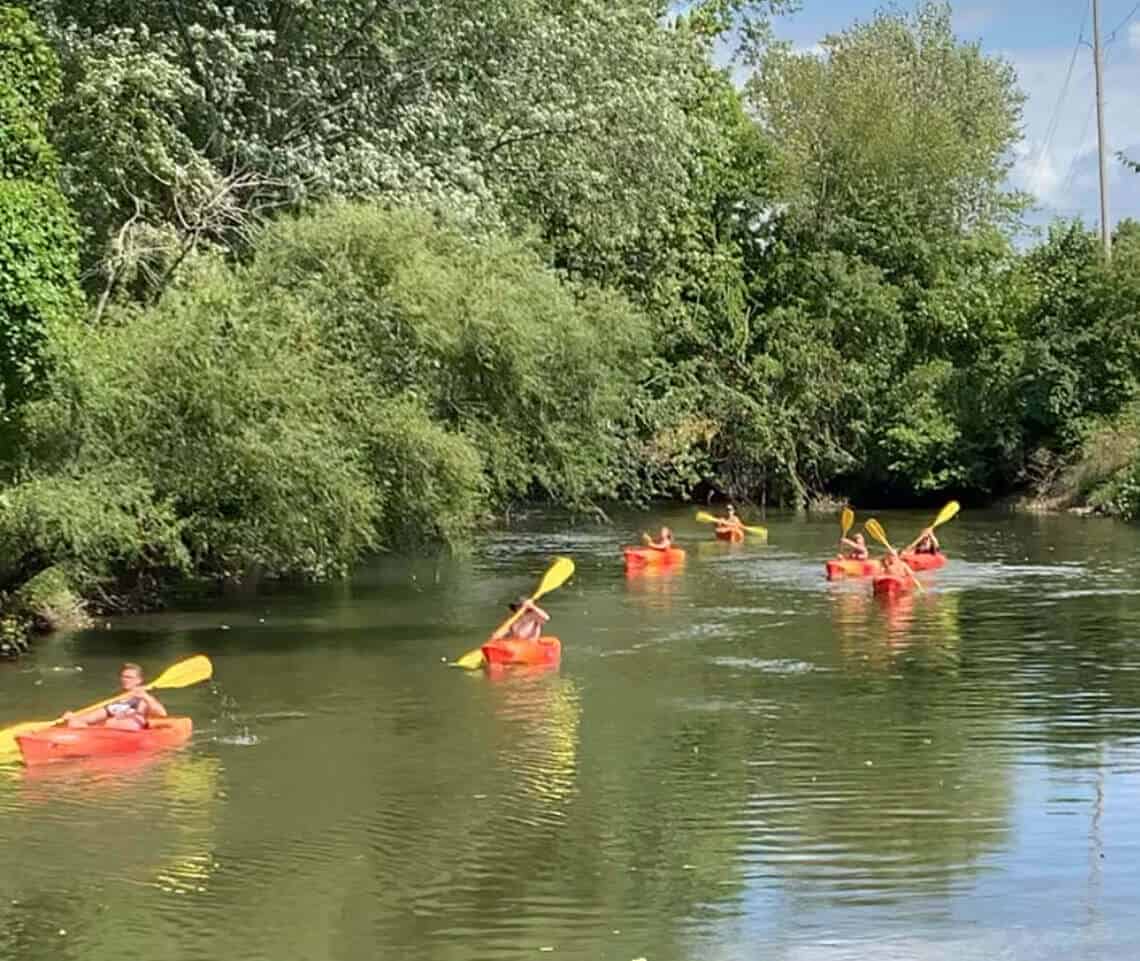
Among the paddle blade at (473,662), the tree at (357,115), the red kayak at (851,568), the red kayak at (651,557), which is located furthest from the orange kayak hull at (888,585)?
the paddle blade at (473,662)

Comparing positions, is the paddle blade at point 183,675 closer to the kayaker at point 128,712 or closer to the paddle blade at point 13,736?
the kayaker at point 128,712

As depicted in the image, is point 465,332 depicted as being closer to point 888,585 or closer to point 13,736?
point 888,585

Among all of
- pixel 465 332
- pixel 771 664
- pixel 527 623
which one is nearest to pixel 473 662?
pixel 527 623

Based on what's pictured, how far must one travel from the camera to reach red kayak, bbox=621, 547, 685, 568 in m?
31.4

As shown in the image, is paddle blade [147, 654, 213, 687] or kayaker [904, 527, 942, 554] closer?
paddle blade [147, 654, 213, 687]

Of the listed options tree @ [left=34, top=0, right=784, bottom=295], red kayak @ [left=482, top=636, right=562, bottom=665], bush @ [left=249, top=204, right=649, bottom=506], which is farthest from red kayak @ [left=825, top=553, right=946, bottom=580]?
red kayak @ [left=482, top=636, right=562, bottom=665]

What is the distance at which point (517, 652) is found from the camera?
66.2 feet

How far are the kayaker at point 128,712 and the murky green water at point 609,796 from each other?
587mm

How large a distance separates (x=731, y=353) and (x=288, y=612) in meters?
23.6

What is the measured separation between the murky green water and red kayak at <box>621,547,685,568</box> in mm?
5944

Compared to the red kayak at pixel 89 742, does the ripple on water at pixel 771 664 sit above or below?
above

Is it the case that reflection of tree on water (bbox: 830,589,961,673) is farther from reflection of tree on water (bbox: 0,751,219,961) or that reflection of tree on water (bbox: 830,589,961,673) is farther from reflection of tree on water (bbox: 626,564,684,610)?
reflection of tree on water (bbox: 0,751,219,961)

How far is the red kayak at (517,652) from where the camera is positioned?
20.2 metres

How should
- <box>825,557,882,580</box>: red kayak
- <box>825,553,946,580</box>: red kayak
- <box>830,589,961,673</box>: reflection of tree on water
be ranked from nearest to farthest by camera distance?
1. <box>830,589,961,673</box>: reflection of tree on water
2. <box>825,553,946,580</box>: red kayak
3. <box>825,557,882,580</box>: red kayak
